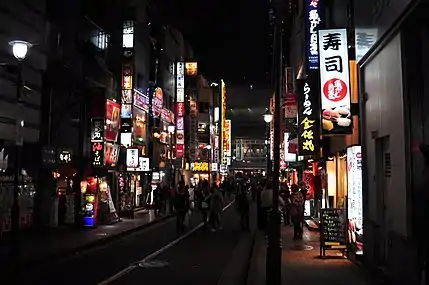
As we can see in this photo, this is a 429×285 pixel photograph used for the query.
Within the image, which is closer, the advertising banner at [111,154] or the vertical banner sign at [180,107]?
the advertising banner at [111,154]

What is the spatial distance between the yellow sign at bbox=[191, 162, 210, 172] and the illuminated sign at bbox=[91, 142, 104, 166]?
49241mm

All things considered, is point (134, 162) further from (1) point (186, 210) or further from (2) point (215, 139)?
(2) point (215, 139)

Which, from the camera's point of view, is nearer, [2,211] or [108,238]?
[2,211]

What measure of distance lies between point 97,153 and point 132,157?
8047 millimetres

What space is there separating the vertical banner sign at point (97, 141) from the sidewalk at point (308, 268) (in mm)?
11628

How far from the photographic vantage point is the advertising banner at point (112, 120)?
30.4 m

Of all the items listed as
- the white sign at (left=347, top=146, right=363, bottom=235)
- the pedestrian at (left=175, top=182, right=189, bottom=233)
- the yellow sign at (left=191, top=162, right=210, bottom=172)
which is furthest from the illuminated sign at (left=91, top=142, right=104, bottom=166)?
the yellow sign at (left=191, top=162, right=210, bottom=172)

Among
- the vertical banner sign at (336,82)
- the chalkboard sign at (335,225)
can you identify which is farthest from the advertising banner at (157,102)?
the chalkboard sign at (335,225)

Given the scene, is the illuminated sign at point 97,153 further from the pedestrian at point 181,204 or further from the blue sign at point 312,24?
the blue sign at point 312,24

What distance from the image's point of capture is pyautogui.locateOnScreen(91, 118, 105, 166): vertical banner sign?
28.4 meters

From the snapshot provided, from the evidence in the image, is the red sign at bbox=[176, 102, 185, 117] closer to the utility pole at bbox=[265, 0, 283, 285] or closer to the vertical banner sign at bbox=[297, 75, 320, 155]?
the vertical banner sign at bbox=[297, 75, 320, 155]

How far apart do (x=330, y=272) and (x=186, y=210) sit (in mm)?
13083

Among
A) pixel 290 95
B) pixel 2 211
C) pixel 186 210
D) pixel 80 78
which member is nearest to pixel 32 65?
pixel 80 78

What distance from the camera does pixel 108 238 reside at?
22.5m
